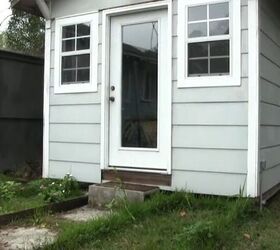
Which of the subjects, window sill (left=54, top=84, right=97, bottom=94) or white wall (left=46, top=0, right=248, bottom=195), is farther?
window sill (left=54, top=84, right=97, bottom=94)

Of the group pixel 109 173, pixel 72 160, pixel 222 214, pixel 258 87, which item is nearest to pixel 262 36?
pixel 258 87

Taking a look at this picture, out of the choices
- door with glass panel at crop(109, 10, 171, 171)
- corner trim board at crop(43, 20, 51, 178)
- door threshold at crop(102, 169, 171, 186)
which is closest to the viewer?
door threshold at crop(102, 169, 171, 186)

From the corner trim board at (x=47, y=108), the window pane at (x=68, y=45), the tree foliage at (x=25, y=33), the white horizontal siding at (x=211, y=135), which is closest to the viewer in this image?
the white horizontal siding at (x=211, y=135)

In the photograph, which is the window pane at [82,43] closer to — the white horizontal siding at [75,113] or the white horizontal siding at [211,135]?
the white horizontal siding at [75,113]

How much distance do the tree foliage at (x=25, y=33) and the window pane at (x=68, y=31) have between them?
753 cm

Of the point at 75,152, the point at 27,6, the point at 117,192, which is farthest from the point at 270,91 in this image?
the point at 27,6

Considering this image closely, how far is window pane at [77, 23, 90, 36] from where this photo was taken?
20.8ft

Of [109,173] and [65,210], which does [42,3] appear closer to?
[109,173]

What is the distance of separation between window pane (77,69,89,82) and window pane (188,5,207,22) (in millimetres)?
1583

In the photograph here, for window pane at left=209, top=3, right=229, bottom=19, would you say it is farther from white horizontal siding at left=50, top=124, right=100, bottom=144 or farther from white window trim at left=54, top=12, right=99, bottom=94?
white horizontal siding at left=50, top=124, right=100, bottom=144

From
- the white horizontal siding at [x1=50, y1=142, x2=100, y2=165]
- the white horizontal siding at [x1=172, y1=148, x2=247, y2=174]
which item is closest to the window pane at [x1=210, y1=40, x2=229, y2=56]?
the white horizontal siding at [x1=172, y1=148, x2=247, y2=174]

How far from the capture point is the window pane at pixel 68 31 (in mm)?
6484

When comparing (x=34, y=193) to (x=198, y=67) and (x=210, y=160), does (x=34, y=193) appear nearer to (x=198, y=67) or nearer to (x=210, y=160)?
(x=210, y=160)

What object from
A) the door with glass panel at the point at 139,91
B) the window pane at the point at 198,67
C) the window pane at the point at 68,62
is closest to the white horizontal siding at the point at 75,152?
the door with glass panel at the point at 139,91
